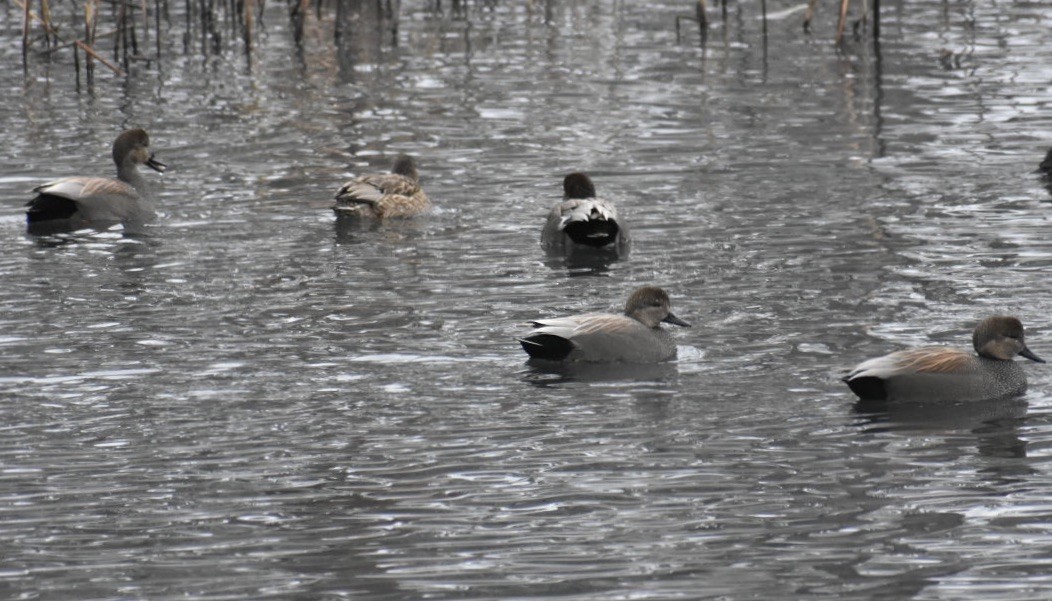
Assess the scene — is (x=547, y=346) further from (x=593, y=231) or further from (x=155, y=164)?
(x=155, y=164)

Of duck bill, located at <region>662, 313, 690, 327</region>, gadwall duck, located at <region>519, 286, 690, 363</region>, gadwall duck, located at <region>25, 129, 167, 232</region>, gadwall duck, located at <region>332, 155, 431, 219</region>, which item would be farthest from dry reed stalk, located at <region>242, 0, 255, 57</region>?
gadwall duck, located at <region>519, 286, 690, 363</region>

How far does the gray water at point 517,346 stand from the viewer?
7105 mm

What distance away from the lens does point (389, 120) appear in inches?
760

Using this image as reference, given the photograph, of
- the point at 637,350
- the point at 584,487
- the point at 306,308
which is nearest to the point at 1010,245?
the point at 637,350

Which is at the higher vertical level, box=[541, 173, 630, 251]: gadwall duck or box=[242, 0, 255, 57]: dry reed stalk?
box=[242, 0, 255, 57]: dry reed stalk

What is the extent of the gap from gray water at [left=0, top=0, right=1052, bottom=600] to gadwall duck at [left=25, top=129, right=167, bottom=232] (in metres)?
0.40

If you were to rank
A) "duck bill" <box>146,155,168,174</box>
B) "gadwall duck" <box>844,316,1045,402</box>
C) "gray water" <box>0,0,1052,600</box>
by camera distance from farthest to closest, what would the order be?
1. "duck bill" <box>146,155,168,174</box>
2. "gadwall duck" <box>844,316,1045,402</box>
3. "gray water" <box>0,0,1052,600</box>

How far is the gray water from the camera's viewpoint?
7105 millimetres

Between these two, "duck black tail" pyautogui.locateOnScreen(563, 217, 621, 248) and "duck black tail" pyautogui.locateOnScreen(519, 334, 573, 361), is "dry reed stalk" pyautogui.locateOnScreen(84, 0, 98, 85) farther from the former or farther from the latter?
"duck black tail" pyautogui.locateOnScreen(519, 334, 573, 361)

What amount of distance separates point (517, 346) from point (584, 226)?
2882mm

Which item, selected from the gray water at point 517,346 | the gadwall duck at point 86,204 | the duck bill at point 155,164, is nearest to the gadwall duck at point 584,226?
the gray water at point 517,346

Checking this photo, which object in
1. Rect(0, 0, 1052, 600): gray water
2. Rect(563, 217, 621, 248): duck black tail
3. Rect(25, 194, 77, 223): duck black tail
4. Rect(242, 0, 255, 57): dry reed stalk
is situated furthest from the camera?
Rect(242, 0, 255, 57): dry reed stalk

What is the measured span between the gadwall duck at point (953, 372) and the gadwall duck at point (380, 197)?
237 inches

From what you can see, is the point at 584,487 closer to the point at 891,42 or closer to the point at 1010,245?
the point at 1010,245
